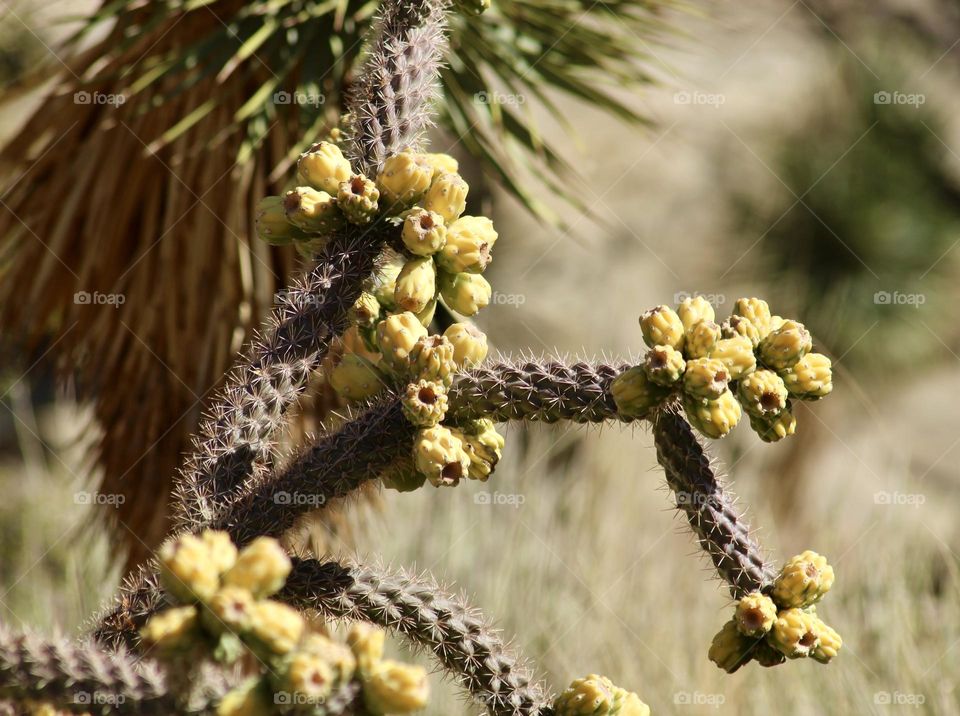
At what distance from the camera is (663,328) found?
44.2 inches

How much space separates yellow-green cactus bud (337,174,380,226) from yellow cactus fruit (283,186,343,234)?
21 millimetres

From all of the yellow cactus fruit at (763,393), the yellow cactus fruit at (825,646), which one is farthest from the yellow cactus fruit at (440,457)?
the yellow cactus fruit at (825,646)

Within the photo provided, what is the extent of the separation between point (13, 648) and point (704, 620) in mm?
3592

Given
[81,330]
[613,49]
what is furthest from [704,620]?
[81,330]

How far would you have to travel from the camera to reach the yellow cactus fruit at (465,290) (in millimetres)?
1287

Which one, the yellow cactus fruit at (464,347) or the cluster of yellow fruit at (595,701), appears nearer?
the cluster of yellow fruit at (595,701)

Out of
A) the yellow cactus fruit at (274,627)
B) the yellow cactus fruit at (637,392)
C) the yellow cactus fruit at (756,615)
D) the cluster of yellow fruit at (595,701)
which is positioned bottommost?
the cluster of yellow fruit at (595,701)

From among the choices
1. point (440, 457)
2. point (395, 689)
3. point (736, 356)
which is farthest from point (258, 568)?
point (736, 356)

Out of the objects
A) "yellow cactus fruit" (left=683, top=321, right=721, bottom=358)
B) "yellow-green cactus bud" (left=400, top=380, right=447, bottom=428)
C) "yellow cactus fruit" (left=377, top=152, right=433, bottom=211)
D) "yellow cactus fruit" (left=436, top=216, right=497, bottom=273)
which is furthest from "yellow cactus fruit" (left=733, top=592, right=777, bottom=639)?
"yellow cactus fruit" (left=377, top=152, right=433, bottom=211)

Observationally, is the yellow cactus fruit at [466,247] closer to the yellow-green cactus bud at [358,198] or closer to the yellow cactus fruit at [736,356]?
the yellow-green cactus bud at [358,198]

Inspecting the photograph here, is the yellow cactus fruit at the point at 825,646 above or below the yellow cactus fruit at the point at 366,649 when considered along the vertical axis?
below

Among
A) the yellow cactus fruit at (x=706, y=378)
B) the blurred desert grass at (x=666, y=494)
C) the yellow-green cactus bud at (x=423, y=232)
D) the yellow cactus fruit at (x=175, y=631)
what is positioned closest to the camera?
the yellow cactus fruit at (x=175, y=631)

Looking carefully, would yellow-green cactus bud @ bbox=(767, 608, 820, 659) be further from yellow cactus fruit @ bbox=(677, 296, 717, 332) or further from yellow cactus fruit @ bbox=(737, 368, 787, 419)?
yellow cactus fruit @ bbox=(677, 296, 717, 332)

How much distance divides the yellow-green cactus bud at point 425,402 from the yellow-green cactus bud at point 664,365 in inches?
9.8
